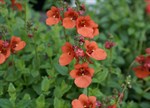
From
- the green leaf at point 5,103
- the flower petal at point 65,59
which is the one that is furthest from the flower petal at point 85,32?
the green leaf at point 5,103

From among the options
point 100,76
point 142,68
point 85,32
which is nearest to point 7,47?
point 85,32

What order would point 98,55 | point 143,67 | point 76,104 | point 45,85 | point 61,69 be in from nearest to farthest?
point 76,104, point 98,55, point 45,85, point 61,69, point 143,67

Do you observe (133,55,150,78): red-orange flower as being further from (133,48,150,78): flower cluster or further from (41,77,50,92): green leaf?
(41,77,50,92): green leaf

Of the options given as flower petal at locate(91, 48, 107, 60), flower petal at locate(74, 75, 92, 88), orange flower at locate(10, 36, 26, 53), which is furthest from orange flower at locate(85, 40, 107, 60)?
orange flower at locate(10, 36, 26, 53)

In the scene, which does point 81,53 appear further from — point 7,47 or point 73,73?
point 7,47

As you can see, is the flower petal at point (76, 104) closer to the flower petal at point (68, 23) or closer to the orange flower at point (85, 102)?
the orange flower at point (85, 102)
